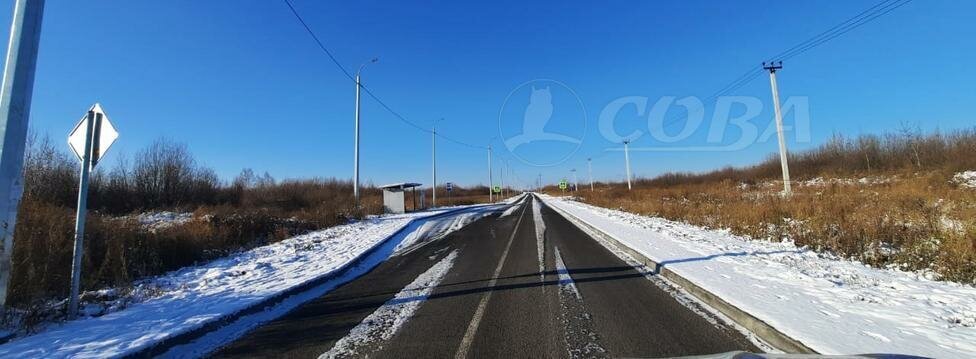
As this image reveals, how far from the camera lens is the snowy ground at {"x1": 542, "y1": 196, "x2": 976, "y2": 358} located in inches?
162

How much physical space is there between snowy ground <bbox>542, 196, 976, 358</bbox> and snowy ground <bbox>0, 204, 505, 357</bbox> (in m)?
6.29

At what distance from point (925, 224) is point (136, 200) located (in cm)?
4387

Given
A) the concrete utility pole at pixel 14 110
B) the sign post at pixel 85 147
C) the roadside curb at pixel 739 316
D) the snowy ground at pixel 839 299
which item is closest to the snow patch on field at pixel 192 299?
the sign post at pixel 85 147

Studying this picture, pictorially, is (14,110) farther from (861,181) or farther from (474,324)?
(861,181)

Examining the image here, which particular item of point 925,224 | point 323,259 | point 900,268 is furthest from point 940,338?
point 323,259

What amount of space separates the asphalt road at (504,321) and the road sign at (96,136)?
128 inches

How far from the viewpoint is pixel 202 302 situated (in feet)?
21.8

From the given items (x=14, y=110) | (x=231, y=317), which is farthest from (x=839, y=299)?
(x=14, y=110)

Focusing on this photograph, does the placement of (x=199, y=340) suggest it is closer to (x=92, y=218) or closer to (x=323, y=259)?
(x=323, y=259)

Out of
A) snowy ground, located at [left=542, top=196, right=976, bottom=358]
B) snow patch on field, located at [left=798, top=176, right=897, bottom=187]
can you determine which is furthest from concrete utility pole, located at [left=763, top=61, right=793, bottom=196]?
snowy ground, located at [left=542, top=196, right=976, bottom=358]

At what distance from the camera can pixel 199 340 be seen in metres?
5.09

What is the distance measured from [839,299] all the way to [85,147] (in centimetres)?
991

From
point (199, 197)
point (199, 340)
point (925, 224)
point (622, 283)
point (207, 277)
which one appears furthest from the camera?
point (199, 197)

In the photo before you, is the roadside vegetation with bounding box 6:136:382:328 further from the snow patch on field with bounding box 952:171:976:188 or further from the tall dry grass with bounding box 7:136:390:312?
the snow patch on field with bounding box 952:171:976:188
